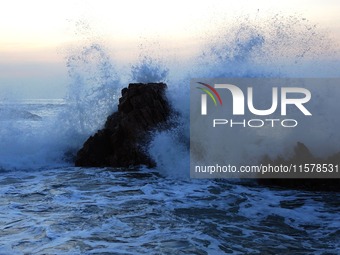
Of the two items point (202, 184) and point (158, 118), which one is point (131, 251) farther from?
A: point (158, 118)

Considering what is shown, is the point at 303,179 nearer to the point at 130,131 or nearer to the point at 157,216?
the point at 157,216

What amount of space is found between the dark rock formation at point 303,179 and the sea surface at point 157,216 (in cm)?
34

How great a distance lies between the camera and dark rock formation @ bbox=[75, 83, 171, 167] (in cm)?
1059

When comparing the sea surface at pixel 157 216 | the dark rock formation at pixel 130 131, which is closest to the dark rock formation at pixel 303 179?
the sea surface at pixel 157 216

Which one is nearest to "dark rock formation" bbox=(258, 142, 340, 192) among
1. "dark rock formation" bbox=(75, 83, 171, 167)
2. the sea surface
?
the sea surface

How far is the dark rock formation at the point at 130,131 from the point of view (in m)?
10.6

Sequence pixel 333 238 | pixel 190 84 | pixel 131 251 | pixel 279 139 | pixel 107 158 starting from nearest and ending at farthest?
1. pixel 131 251
2. pixel 333 238
3. pixel 279 139
4. pixel 107 158
5. pixel 190 84

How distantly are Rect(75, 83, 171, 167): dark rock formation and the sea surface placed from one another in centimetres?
92

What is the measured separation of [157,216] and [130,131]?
4523mm

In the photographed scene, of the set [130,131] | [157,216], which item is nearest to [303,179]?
[157,216]

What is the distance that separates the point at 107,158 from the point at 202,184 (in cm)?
291

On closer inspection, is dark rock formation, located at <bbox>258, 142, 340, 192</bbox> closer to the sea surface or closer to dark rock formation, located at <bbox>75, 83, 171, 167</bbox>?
the sea surface

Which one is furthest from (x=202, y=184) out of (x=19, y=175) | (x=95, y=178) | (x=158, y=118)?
(x=19, y=175)

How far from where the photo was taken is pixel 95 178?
30.1ft
